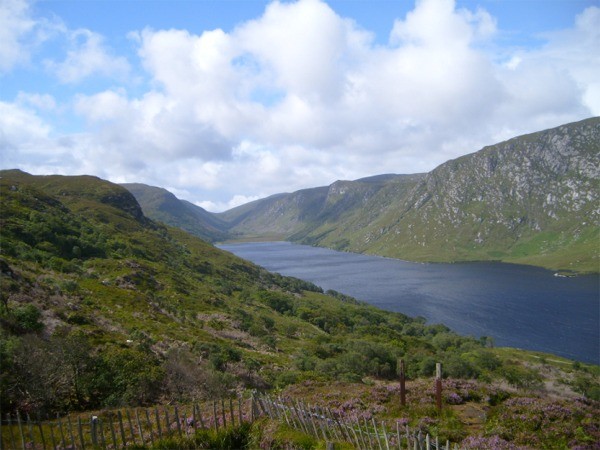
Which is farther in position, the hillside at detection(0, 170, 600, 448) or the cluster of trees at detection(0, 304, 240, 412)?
the hillside at detection(0, 170, 600, 448)

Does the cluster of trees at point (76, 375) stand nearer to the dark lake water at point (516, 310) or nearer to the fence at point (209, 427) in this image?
the fence at point (209, 427)

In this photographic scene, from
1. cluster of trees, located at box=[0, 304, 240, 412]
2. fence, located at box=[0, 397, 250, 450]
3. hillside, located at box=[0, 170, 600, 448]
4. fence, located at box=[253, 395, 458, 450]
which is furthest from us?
hillside, located at box=[0, 170, 600, 448]

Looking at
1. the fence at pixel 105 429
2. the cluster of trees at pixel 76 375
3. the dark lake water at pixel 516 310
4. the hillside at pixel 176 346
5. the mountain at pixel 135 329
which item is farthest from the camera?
the dark lake water at pixel 516 310

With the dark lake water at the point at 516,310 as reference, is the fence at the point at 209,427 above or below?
above

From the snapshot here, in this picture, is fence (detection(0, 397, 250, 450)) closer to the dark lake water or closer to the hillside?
the hillside

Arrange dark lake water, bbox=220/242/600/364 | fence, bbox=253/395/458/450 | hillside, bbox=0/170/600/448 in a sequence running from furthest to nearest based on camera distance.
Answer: dark lake water, bbox=220/242/600/364 → hillside, bbox=0/170/600/448 → fence, bbox=253/395/458/450

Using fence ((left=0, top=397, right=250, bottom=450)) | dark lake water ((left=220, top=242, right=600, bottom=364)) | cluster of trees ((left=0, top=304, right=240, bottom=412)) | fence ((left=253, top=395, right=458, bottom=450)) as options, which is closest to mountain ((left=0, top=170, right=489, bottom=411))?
cluster of trees ((left=0, top=304, right=240, bottom=412))

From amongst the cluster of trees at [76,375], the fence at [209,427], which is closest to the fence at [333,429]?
the fence at [209,427]

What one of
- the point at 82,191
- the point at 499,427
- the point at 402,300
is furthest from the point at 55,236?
the point at 402,300

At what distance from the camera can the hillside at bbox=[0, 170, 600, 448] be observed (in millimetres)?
19672

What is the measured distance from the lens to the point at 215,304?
289 feet

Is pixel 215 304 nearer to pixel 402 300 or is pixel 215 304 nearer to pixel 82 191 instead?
pixel 402 300

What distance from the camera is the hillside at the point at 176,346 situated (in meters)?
19.7

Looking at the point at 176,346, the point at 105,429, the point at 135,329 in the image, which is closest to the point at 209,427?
the point at 105,429
